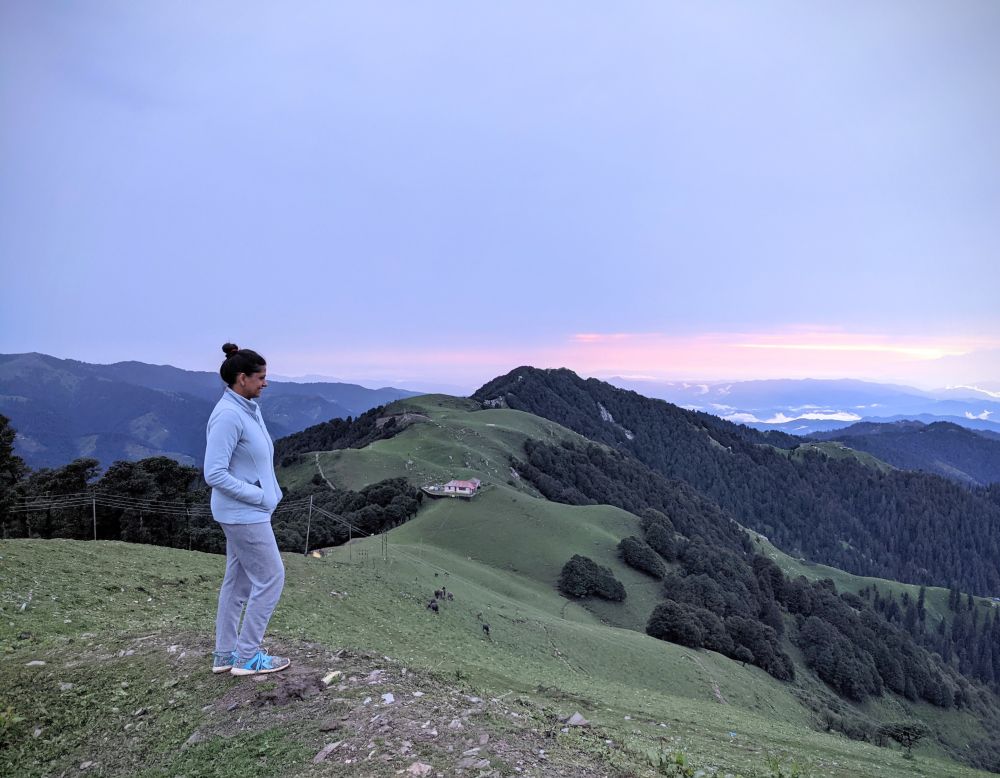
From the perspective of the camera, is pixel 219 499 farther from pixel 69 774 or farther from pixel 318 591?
pixel 318 591

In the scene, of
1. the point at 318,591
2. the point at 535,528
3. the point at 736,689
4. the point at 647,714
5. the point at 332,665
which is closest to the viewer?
the point at 332,665

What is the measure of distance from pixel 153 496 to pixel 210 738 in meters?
43.6

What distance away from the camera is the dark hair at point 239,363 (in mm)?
7227

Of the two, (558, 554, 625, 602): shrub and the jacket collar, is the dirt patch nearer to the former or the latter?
the jacket collar

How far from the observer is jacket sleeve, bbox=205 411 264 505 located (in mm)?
6707

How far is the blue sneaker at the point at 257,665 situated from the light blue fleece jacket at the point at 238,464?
2006 millimetres

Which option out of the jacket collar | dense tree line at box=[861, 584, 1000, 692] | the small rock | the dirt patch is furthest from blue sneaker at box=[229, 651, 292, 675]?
dense tree line at box=[861, 584, 1000, 692]

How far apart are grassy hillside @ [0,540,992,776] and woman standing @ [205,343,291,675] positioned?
1.74 ft

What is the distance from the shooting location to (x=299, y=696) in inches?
276

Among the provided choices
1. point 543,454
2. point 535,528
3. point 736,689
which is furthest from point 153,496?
point 543,454

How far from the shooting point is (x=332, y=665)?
27.7ft

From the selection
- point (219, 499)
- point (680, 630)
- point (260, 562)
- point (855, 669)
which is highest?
point (219, 499)

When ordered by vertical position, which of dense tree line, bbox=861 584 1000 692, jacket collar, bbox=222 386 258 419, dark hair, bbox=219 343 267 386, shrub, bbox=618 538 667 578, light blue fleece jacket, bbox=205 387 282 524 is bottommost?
dense tree line, bbox=861 584 1000 692

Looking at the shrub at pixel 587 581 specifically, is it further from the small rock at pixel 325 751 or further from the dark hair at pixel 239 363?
the dark hair at pixel 239 363
